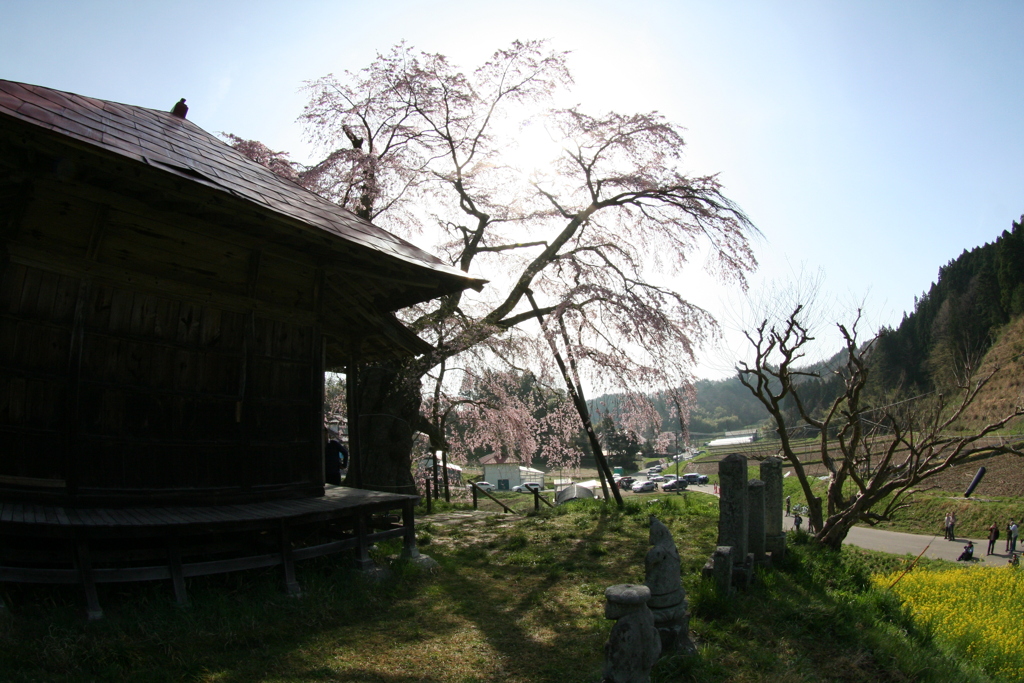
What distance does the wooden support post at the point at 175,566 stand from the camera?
5121mm

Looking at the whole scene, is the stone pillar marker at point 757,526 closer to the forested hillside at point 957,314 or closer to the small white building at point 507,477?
the forested hillside at point 957,314

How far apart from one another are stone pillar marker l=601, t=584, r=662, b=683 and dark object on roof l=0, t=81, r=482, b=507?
420 cm

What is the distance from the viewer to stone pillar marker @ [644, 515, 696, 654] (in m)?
4.78

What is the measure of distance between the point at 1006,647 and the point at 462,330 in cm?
1044

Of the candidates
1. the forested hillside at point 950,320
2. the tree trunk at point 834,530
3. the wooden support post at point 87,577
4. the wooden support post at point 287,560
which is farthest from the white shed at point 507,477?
the wooden support post at point 87,577

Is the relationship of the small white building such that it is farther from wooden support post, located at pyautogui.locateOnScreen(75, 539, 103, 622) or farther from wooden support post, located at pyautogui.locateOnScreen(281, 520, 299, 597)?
wooden support post, located at pyautogui.locateOnScreen(75, 539, 103, 622)

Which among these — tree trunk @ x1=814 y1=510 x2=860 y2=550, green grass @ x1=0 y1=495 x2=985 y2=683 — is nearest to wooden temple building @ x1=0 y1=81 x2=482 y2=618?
green grass @ x1=0 y1=495 x2=985 y2=683

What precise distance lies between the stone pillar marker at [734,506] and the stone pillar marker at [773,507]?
1903 millimetres

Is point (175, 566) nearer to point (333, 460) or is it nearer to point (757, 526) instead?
point (333, 460)

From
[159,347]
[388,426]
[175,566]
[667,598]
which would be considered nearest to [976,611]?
[667,598]

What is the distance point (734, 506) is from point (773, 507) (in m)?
2.33

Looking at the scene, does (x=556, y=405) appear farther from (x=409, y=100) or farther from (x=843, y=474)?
(x=409, y=100)

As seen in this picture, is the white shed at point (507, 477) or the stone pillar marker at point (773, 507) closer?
the stone pillar marker at point (773, 507)

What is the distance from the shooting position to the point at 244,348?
6.35m
